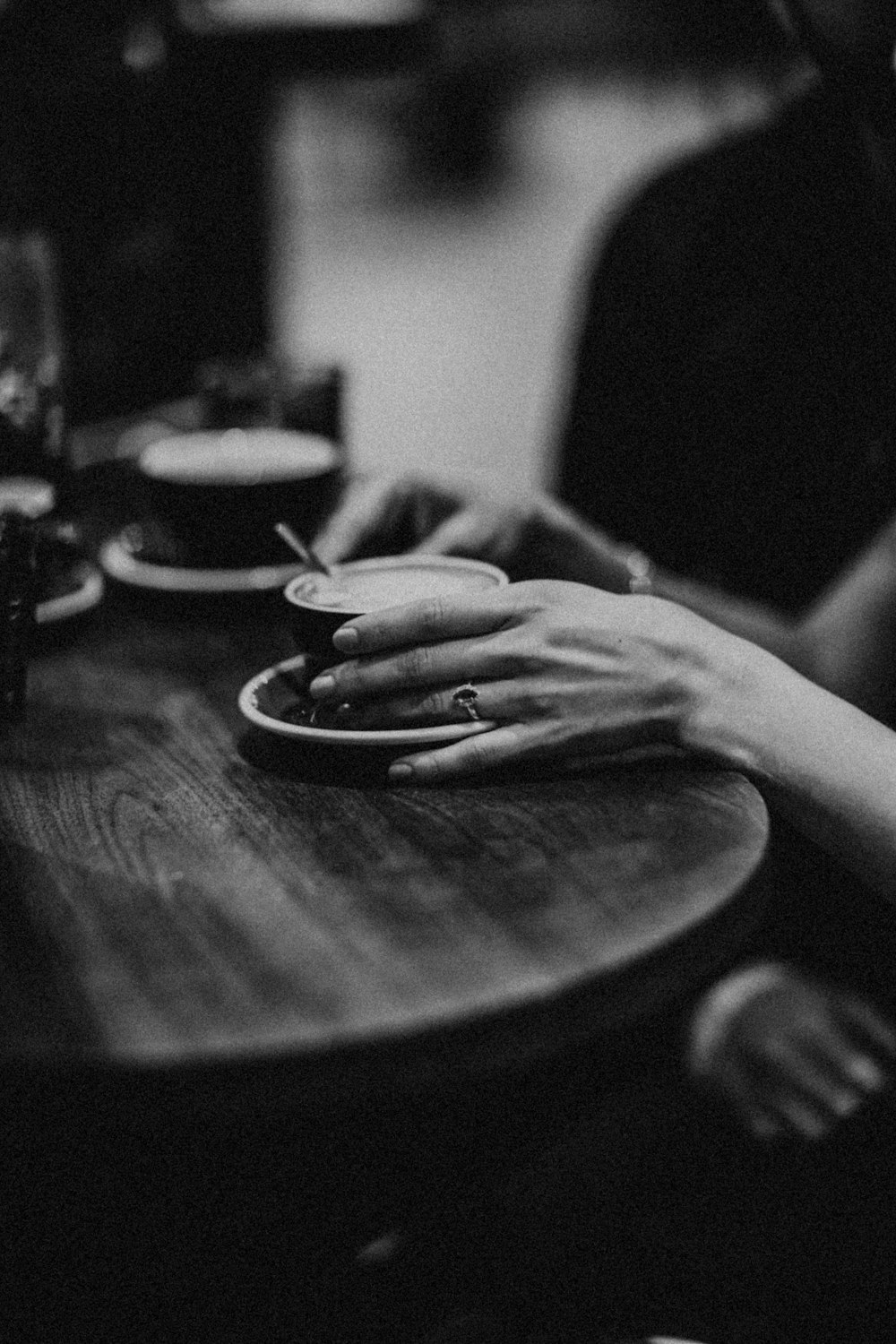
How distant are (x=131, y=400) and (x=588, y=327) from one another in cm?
144

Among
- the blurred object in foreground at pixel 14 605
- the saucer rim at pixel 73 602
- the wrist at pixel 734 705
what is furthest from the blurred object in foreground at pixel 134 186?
the wrist at pixel 734 705

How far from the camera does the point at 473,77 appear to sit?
6.48 m

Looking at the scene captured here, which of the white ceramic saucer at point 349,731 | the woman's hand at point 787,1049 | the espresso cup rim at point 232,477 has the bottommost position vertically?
the woman's hand at point 787,1049

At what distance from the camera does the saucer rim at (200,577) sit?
146cm

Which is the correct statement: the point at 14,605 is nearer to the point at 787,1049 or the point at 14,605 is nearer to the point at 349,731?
the point at 349,731

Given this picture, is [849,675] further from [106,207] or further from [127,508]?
[106,207]

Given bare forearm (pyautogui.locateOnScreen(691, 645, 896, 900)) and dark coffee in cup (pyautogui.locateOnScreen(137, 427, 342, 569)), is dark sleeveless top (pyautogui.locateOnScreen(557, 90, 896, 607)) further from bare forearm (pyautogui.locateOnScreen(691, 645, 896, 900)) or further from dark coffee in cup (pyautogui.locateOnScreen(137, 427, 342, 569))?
bare forearm (pyautogui.locateOnScreen(691, 645, 896, 900))

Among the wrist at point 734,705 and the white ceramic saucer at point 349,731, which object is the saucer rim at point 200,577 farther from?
the wrist at point 734,705

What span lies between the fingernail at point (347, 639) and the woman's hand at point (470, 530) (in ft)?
1.22

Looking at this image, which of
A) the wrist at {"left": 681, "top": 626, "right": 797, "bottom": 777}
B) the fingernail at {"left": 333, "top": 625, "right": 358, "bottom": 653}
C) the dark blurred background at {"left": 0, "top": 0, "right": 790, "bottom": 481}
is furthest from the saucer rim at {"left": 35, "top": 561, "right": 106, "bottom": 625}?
the dark blurred background at {"left": 0, "top": 0, "right": 790, "bottom": 481}

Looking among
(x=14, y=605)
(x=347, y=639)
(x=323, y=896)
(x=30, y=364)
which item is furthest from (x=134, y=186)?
(x=323, y=896)

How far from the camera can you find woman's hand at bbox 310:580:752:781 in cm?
101

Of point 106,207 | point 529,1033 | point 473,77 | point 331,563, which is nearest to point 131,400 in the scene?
point 106,207

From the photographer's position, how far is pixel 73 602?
1.38 meters
